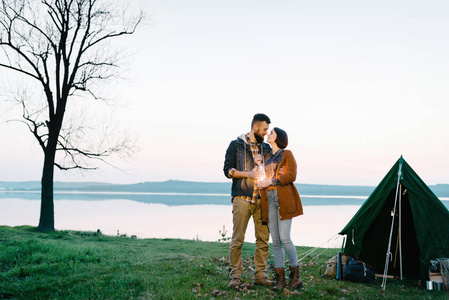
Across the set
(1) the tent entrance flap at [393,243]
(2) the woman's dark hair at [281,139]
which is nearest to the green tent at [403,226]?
(1) the tent entrance flap at [393,243]

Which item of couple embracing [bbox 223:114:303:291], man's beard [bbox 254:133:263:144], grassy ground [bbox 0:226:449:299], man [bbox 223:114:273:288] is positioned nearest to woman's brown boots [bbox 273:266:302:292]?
couple embracing [bbox 223:114:303:291]

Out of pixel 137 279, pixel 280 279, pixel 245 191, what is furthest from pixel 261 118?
pixel 137 279

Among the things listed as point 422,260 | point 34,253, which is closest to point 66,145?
point 34,253

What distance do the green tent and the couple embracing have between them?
6.48 feet

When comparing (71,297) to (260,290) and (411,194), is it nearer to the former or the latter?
(260,290)

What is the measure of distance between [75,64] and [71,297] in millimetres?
10946

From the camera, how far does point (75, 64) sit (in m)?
14.4

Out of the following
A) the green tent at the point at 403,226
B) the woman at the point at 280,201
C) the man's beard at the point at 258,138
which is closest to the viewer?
the woman at the point at 280,201

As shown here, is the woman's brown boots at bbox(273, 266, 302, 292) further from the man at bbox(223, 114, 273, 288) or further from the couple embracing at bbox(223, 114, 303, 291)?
the man at bbox(223, 114, 273, 288)

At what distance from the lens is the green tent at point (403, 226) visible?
6.25 metres

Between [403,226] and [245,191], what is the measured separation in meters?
3.98

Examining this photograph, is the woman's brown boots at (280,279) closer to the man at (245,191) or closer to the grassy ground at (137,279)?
the grassy ground at (137,279)

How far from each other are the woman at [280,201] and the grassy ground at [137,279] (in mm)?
407

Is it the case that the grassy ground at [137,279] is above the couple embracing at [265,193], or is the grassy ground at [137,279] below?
below
